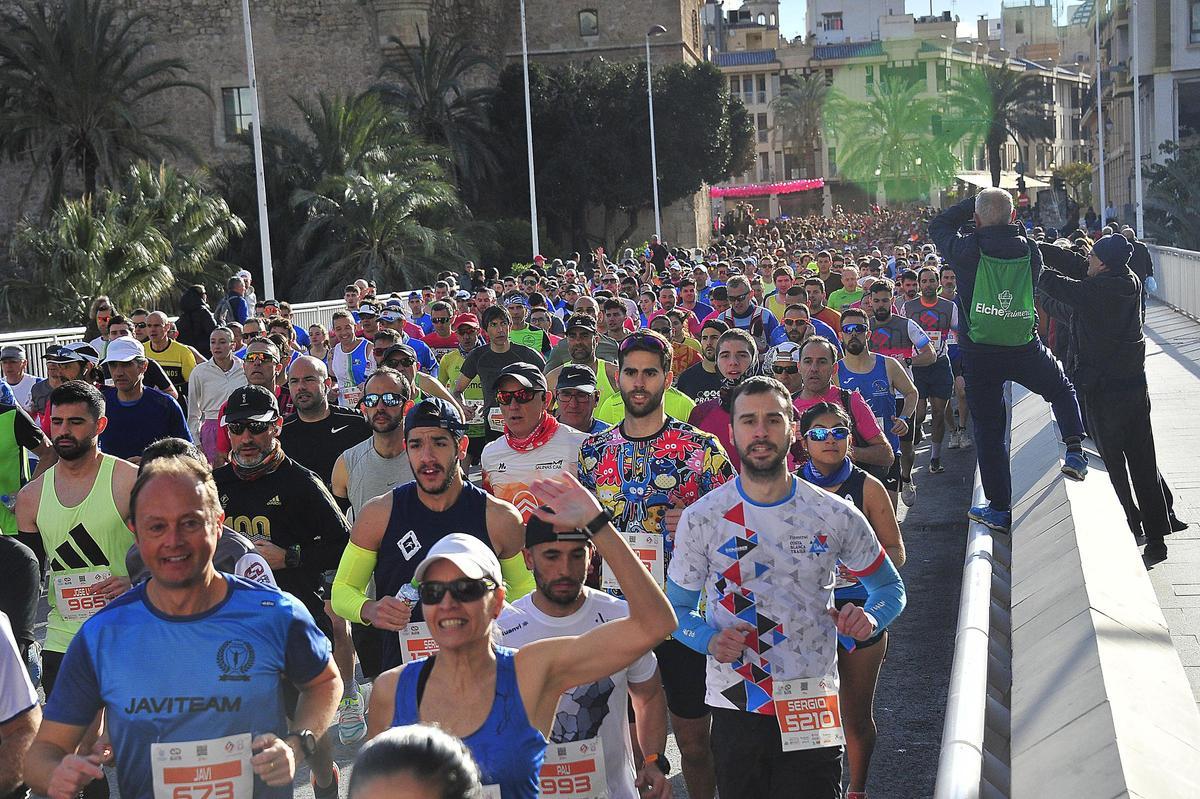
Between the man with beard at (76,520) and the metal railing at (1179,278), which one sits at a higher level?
the man with beard at (76,520)

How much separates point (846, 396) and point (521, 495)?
111 inches

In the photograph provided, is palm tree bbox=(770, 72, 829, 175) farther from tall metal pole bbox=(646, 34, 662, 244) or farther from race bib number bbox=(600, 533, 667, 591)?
race bib number bbox=(600, 533, 667, 591)

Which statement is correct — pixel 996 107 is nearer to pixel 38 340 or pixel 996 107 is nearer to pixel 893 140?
pixel 893 140

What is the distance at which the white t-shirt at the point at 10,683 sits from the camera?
13.8 ft

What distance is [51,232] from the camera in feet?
92.6

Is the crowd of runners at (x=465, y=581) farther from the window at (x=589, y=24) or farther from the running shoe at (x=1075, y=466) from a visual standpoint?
the window at (x=589, y=24)

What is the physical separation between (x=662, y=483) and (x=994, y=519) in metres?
3.80

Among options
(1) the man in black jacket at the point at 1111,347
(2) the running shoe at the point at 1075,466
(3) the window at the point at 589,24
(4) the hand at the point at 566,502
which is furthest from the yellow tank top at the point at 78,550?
(3) the window at the point at 589,24

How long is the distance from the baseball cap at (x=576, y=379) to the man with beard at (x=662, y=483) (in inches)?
59.5

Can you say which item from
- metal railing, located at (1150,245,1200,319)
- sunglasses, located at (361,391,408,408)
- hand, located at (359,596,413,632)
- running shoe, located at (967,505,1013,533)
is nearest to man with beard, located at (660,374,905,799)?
hand, located at (359,596,413,632)

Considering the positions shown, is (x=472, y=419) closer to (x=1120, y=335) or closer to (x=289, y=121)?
(x=1120, y=335)

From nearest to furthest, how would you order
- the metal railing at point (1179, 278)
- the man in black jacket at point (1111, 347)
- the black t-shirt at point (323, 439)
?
the black t-shirt at point (323, 439) < the man in black jacket at point (1111, 347) < the metal railing at point (1179, 278)

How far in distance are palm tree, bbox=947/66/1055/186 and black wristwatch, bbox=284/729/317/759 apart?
3411 inches

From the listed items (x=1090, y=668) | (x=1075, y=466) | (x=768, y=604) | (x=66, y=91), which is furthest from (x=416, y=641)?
(x=66, y=91)
